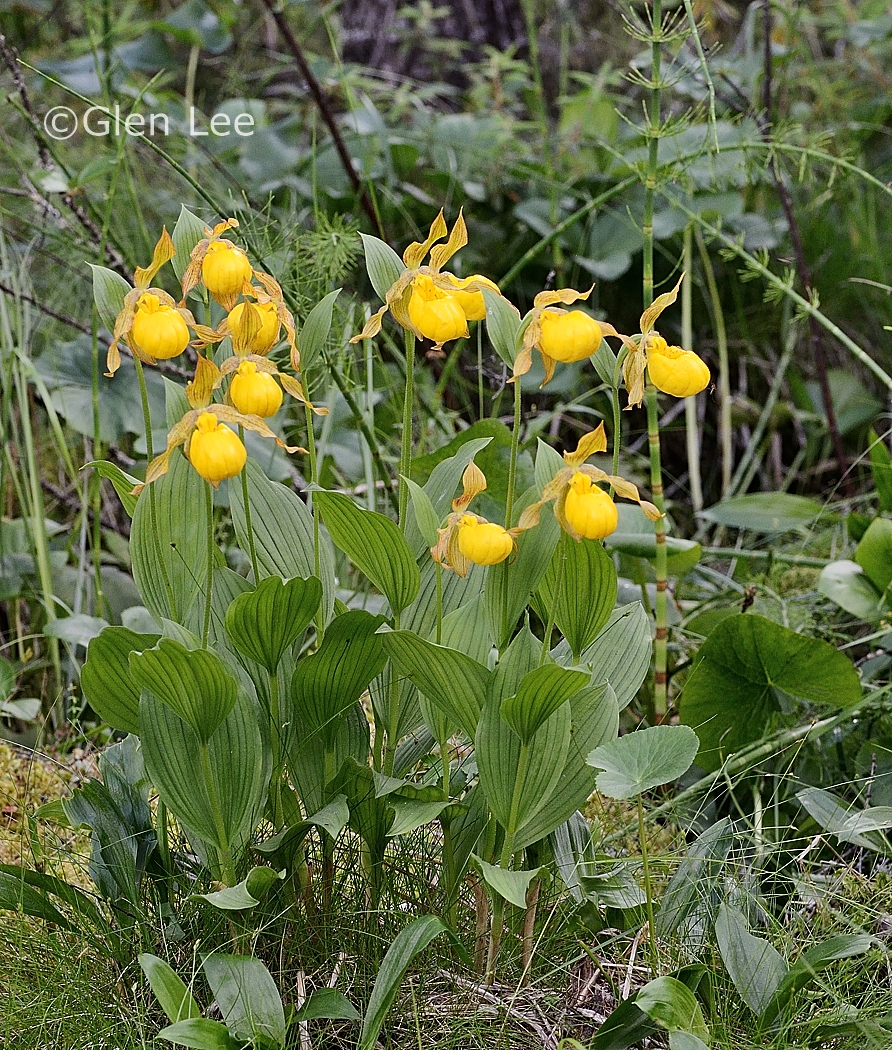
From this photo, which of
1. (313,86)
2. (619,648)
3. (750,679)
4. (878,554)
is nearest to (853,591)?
(878,554)

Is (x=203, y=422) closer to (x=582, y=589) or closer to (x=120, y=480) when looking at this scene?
(x=120, y=480)

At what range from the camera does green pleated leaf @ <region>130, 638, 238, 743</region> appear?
2.33 ft

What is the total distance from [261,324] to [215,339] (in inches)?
1.6

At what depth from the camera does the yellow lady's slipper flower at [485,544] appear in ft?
2.28

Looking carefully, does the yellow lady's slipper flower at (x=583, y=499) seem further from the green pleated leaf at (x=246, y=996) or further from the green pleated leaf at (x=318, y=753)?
the green pleated leaf at (x=246, y=996)

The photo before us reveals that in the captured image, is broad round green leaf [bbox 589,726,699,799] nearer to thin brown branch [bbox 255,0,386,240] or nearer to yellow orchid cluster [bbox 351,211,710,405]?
yellow orchid cluster [bbox 351,211,710,405]

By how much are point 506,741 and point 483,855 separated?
13 centimetres

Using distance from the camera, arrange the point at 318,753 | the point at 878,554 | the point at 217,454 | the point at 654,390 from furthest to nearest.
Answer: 1. the point at 878,554
2. the point at 654,390
3. the point at 318,753
4. the point at 217,454

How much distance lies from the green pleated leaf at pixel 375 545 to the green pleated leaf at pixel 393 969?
244 millimetres

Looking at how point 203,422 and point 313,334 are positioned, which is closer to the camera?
point 203,422

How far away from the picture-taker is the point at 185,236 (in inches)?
31.1

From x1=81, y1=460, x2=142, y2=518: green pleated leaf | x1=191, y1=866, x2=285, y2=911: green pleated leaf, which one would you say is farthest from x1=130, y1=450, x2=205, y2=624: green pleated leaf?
x1=191, y1=866, x2=285, y2=911: green pleated leaf

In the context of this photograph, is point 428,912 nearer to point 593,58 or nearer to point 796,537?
point 796,537

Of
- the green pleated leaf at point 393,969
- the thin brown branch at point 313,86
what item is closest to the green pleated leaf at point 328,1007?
the green pleated leaf at point 393,969
